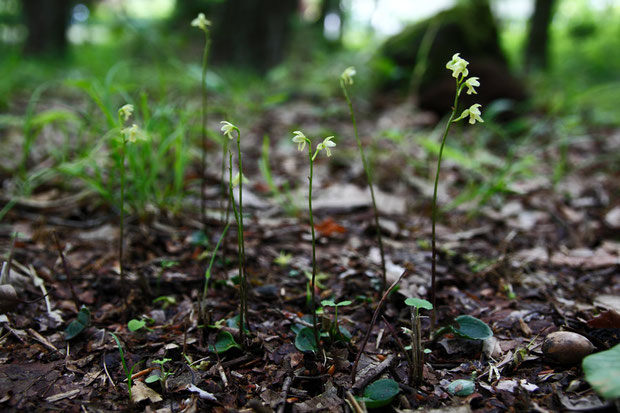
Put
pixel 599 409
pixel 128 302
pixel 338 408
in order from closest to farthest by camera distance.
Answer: pixel 599 409 → pixel 338 408 → pixel 128 302

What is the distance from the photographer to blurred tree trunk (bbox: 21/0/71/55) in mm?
7148

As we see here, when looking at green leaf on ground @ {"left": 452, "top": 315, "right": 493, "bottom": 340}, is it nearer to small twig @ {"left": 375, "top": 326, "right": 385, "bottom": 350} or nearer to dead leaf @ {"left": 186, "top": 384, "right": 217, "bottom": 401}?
small twig @ {"left": 375, "top": 326, "right": 385, "bottom": 350}

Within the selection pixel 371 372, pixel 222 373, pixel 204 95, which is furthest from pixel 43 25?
pixel 371 372

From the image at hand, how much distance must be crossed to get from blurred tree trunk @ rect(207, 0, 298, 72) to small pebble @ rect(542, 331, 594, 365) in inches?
233

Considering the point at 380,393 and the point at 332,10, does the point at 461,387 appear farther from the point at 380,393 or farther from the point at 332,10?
the point at 332,10

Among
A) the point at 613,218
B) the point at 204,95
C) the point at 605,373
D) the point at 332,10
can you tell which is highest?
the point at 332,10

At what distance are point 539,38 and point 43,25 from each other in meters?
8.43

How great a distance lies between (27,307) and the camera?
151 cm

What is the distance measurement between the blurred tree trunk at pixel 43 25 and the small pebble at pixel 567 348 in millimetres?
8208

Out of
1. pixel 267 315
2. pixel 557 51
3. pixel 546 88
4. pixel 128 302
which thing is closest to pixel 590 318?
pixel 267 315

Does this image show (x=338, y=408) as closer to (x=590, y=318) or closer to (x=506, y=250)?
(x=590, y=318)

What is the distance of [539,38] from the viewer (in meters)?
7.19

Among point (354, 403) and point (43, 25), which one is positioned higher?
point (43, 25)

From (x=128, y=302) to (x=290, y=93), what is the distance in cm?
390
